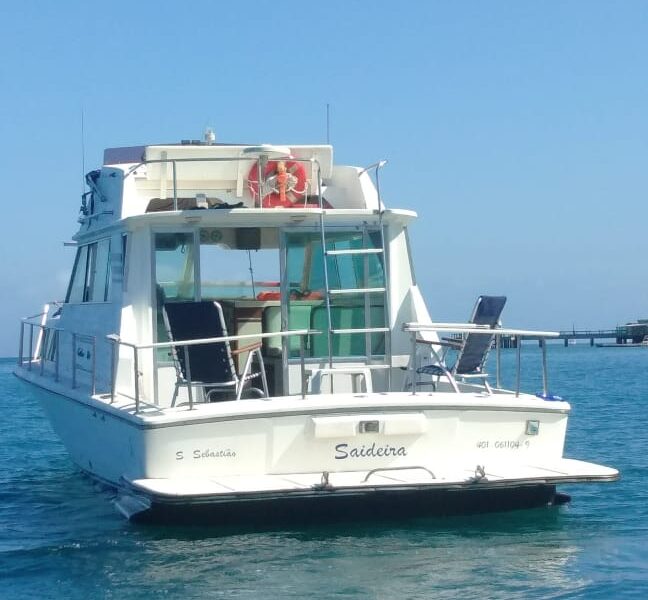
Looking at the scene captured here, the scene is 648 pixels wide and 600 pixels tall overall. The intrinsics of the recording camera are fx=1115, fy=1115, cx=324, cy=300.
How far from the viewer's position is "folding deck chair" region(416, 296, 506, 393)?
9367 millimetres

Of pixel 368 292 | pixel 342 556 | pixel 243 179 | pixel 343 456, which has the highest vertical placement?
pixel 243 179

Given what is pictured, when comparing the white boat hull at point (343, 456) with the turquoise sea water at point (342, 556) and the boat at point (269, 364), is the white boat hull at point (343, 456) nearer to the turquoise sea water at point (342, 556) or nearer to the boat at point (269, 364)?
the boat at point (269, 364)

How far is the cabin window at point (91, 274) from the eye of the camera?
10.8 metres

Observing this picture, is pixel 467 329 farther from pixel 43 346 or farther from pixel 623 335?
pixel 623 335

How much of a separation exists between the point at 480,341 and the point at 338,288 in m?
1.43

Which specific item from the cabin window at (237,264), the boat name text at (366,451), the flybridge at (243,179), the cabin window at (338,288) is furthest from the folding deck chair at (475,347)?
the cabin window at (237,264)

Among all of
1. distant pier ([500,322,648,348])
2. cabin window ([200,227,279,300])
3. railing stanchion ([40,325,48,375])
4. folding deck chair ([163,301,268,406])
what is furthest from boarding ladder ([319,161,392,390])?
distant pier ([500,322,648,348])

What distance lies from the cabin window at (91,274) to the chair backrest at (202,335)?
6.89ft

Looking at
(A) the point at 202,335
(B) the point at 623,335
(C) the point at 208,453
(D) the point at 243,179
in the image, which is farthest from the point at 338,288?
(B) the point at 623,335

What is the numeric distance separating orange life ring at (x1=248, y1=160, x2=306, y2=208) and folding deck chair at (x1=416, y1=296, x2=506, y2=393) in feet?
6.45

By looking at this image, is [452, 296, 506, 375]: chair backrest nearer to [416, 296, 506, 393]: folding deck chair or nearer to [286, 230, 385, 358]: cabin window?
[416, 296, 506, 393]: folding deck chair

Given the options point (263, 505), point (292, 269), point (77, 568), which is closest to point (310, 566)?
point (263, 505)

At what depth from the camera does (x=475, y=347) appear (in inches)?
371

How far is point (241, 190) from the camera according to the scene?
36.1 feet
